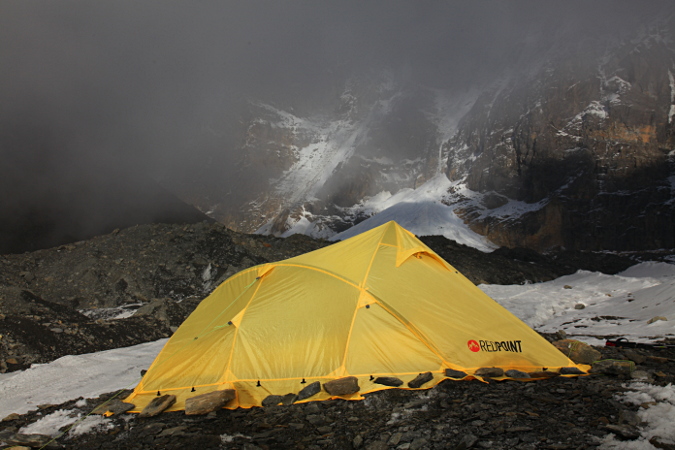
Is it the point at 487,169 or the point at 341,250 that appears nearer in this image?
the point at 341,250

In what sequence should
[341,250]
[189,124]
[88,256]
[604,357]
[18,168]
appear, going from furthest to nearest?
[189,124] < [18,168] < [88,256] < [341,250] < [604,357]

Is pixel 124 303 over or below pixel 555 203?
below

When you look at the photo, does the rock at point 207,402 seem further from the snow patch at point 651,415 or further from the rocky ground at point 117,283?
the rocky ground at point 117,283

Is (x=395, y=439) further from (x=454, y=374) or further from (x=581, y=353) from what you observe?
(x=581, y=353)

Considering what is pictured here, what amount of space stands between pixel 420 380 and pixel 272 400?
200 cm

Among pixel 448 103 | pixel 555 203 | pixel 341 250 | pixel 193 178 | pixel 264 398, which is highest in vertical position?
pixel 448 103

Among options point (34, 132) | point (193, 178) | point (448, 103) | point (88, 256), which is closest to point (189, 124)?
point (193, 178)

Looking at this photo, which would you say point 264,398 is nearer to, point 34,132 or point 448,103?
point 34,132

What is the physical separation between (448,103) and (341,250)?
450 ft

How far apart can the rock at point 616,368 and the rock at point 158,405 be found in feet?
19.7

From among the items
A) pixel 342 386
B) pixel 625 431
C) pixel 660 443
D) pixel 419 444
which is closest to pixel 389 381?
pixel 342 386

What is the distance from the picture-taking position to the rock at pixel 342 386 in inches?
200

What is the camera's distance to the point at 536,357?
6012 millimetres

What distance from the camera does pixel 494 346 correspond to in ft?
19.8
